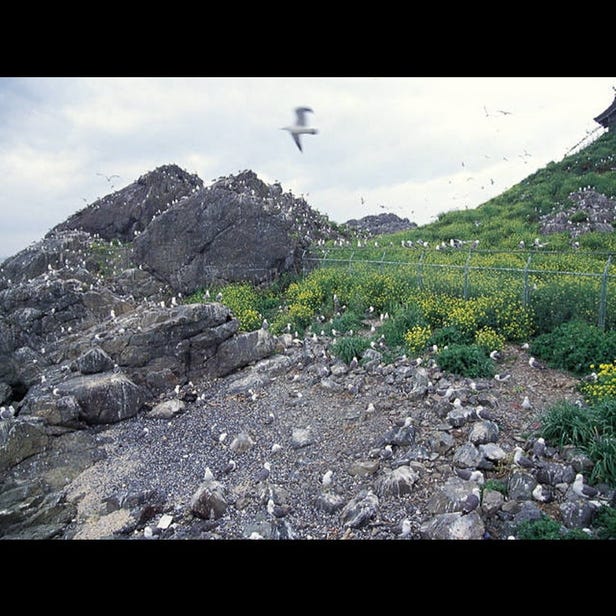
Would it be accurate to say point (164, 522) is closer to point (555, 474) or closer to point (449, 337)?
point (555, 474)

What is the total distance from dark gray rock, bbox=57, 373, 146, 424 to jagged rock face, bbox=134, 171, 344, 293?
685 centimetres

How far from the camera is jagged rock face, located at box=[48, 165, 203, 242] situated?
24.2 m

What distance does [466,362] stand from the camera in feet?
30.5

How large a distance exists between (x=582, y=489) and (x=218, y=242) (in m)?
14.1

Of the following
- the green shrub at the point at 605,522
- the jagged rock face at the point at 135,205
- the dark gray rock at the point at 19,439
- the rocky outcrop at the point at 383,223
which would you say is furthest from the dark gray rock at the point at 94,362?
the rocky outcrop at the point at 383,223

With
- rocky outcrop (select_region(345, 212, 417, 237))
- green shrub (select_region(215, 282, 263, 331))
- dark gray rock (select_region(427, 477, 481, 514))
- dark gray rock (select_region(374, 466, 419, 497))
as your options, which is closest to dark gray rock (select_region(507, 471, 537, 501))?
dark gray rock (select_region(427, 477, 481, 514))

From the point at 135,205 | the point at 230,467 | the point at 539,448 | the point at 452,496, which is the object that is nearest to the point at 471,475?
the point at 452,496

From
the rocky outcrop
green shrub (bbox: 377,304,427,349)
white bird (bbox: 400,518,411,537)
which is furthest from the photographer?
the rocky outcrop

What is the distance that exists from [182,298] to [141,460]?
8.96 metres

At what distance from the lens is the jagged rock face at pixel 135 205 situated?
79.6 ft

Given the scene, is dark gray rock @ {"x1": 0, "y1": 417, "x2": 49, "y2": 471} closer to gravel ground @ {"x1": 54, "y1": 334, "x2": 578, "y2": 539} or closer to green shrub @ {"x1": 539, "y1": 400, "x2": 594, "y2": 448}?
gravel ground @ {"x1": 54, "y1": 334, "x2": 578, "y2": 539}

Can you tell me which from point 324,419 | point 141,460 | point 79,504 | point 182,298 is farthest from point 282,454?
point 182,298

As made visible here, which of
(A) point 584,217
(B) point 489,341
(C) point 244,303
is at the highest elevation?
→ (A) point 584,217
